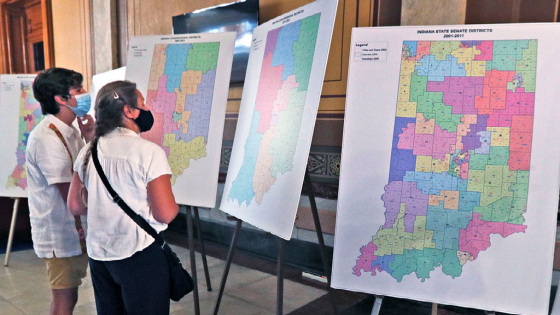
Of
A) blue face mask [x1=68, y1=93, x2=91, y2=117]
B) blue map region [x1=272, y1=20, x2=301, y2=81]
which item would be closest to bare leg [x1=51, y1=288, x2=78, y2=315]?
blue face mask [x1=68, y1=93, x2=91, y2=117]

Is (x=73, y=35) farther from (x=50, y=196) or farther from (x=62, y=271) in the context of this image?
(x=62, y=271)

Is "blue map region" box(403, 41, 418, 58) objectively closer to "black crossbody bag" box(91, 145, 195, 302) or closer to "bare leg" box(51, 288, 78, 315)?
"black crossbody bag" box(91, 145, 195, 302)

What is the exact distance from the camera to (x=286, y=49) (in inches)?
67.0

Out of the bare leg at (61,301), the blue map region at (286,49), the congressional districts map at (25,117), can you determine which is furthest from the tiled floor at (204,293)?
the blue map region at (286,49)

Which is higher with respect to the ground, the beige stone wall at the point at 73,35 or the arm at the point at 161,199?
the beige stone wall at the point at 73,35

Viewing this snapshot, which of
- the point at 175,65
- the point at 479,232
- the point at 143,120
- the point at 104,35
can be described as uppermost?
the point at 104,35

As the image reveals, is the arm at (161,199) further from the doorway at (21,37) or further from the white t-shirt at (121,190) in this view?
the doorway at (21,37)

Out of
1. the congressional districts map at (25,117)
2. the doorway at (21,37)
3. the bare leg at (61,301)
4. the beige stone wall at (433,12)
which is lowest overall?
the bare leg at (61,301)

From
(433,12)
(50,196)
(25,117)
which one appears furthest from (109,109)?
(25,117)

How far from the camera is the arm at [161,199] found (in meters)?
1.28

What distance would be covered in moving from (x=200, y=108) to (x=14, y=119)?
7.52 ft

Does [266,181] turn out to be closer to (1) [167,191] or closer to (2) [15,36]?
(1) [167,191]

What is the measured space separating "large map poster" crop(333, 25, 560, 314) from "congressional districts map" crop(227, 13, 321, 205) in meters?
0.22

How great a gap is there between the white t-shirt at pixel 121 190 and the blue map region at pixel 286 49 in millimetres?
674
